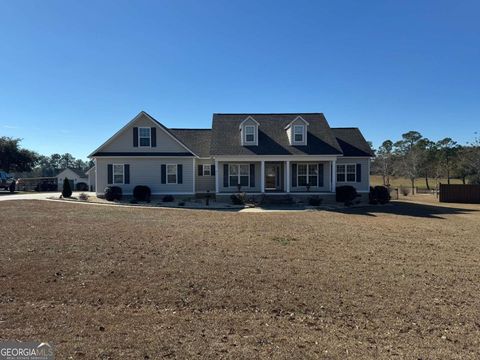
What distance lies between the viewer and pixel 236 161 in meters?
26.0

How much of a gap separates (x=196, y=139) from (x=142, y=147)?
587 centimetres

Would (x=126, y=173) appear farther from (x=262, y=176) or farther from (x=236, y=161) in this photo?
(x=262, y=176)

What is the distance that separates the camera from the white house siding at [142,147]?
84.5ft

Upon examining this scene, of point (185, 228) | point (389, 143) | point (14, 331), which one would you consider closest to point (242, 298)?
point (14, 331)

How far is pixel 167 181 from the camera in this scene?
26.0 metres

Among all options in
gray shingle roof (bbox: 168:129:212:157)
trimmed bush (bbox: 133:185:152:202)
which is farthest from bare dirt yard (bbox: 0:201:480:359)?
gray shingle roof (bbox: 168:129:212:157)

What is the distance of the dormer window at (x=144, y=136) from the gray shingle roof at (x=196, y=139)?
3.67 meters

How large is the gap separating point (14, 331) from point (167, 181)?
21974 mm

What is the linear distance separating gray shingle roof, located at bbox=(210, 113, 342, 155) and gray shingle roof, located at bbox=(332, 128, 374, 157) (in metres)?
1.78

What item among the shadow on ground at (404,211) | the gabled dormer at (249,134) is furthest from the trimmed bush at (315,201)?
the gabled dormer at (249,134)

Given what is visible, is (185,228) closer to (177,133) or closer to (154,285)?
(154,285)

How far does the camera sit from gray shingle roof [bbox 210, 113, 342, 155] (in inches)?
1003

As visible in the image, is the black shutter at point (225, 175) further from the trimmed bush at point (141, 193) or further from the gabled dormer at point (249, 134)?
the trimmed bush at point (141, 193)

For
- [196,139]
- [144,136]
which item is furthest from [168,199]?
[196,139]
